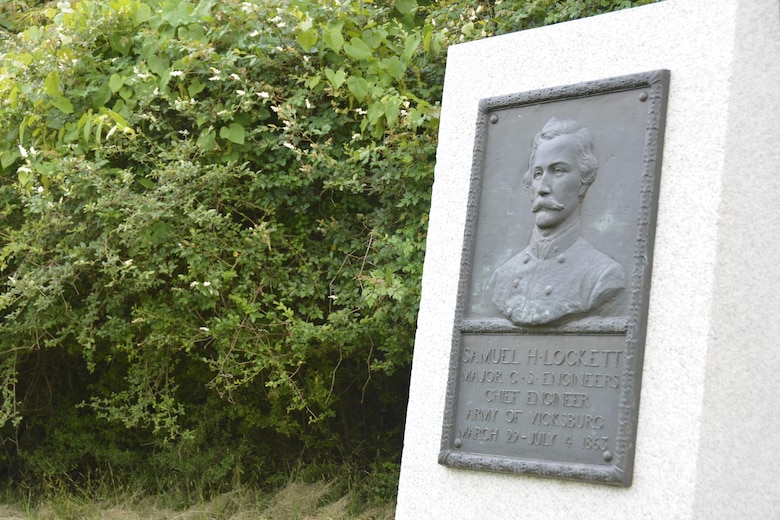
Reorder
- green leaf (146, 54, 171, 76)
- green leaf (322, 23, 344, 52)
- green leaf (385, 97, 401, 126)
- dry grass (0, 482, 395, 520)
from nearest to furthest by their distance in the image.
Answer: green leaf (385, 97, 401, 126) < green leaf (322, 23, 344, 52) < green leaf (146, 54, 171, 76) < dry grass (0, 482, 395, 520)

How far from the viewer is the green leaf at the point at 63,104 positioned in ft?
19.4

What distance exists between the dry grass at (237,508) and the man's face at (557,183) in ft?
9.71

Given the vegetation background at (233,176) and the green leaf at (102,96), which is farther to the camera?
the green leaf at (102,96)

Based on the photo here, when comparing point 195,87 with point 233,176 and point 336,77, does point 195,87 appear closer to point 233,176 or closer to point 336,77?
point 233,176

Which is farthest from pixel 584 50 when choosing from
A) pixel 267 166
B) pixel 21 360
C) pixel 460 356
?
pixel 21 360

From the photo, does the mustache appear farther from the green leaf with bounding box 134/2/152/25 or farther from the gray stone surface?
the green leaf with bounding box 134/2/152/25

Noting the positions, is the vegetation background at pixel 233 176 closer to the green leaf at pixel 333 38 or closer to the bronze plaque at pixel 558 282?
the green leaf at pixel 333 38

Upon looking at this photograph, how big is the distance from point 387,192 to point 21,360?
3.43 m

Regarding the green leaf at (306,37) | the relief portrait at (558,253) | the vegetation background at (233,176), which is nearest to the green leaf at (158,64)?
the vegetation background at (233,176)

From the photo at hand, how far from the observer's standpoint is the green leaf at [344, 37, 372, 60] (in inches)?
211

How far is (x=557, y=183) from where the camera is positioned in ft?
11.7

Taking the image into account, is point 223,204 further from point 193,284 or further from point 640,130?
point 640,130

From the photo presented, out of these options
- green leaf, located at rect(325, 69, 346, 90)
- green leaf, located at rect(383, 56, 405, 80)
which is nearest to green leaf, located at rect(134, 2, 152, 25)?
green leaf, located at rect(325, 69, 346, 90)

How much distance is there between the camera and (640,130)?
136 inches
